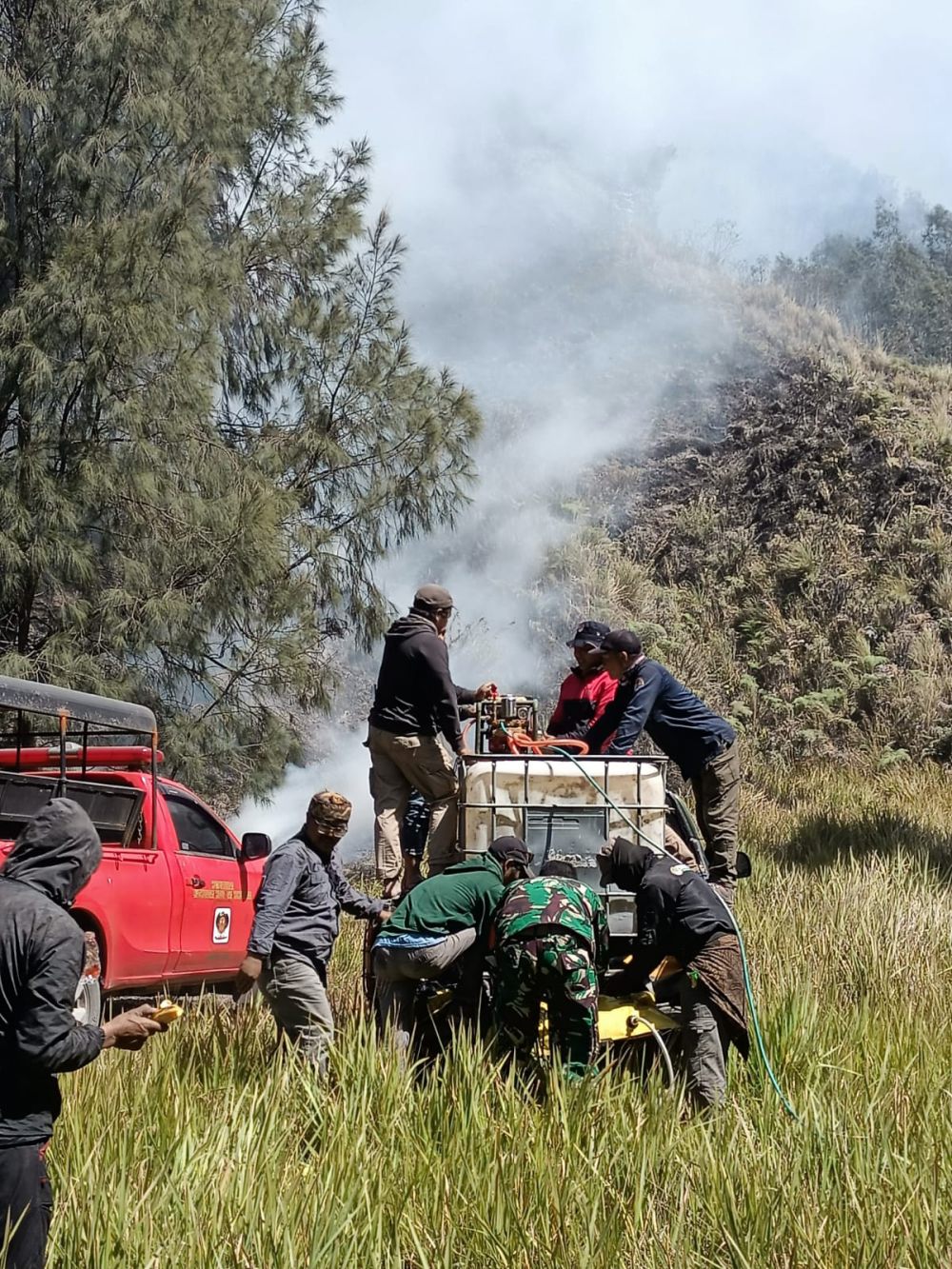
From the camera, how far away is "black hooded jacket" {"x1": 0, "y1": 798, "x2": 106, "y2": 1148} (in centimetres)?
349

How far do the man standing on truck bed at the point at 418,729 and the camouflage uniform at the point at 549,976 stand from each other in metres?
2.04

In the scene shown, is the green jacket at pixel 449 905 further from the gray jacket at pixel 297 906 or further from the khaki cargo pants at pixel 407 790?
the khaki cargo pants at pixel 407 790

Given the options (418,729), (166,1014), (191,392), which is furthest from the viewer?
(191,392)

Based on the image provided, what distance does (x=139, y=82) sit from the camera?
432 inches

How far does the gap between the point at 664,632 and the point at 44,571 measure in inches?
434

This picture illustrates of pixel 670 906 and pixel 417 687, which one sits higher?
pixel 417 687

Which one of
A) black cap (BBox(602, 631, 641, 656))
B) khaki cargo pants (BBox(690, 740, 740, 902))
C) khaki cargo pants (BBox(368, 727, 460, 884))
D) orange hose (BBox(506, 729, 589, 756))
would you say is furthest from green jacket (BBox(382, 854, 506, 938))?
khaki cargo pants (BBox(690, 740, 740, 902))

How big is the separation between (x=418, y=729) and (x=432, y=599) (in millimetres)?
700

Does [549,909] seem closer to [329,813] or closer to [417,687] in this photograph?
[329,813]

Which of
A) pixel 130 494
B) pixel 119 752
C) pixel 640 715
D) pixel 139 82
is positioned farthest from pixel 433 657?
pixel 139 82

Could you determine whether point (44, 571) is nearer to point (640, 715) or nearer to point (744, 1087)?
point (640, 715)

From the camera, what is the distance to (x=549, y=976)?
5242mm

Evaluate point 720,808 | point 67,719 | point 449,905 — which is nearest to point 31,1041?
point 449,905

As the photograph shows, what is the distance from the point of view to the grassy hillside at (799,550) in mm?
18750
